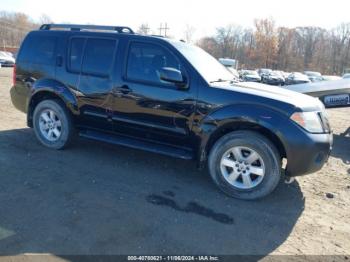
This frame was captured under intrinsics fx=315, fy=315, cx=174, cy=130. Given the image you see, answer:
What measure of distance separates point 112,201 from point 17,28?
11007 cm

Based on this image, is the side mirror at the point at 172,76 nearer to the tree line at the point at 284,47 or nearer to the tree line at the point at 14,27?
the tree line at the point at 284,47

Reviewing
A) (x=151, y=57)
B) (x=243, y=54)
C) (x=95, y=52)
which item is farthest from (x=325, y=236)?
(x=243, y=54)

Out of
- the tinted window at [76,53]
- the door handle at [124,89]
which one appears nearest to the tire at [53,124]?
the tinted window at [76,53]

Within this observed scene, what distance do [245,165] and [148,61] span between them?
1968mm

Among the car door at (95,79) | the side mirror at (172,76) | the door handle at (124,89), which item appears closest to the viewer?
the side mirror at (172,76)

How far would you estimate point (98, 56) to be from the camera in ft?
15.8

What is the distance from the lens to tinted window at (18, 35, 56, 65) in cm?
522

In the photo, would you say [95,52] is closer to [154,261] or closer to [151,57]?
[151,57]

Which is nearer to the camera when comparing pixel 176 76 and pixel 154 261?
pixel 154 261

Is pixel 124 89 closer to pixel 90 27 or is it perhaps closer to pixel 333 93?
pixel 90 27

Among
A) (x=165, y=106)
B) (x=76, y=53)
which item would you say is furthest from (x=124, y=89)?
(x=76, y=53)

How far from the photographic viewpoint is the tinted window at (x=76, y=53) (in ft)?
16.3

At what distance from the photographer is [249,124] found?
3.90 m

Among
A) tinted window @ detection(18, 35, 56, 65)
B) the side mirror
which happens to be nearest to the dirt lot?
the side mirror
